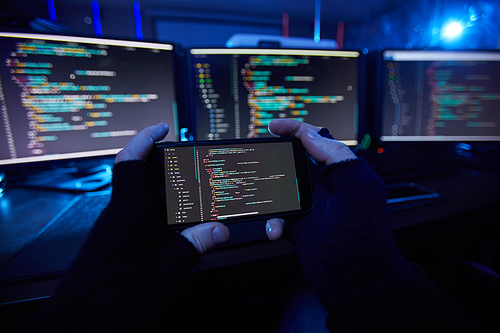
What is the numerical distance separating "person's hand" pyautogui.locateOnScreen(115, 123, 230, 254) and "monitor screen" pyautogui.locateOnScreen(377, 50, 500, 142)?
2.64 ft

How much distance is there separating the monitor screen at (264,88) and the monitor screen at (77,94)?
0.37ft

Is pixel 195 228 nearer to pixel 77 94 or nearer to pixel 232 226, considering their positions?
pixel 232 226

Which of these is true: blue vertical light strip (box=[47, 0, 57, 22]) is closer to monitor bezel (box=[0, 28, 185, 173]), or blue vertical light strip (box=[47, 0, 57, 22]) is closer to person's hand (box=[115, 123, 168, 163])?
monitor bezel (box=[0, 28, 185, 173])

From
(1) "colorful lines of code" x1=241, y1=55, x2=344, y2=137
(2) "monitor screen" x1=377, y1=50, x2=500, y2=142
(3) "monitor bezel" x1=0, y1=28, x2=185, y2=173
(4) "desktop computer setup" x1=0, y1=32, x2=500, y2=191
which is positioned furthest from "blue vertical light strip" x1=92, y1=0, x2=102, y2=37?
(2) "monitor screen" x1=377, y1=50, x2=500, y2=142

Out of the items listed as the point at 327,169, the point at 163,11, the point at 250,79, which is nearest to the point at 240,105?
the point at 250,79

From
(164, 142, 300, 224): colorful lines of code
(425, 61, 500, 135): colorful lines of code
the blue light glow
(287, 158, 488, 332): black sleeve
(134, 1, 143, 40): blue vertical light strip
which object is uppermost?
(134, 1, 143, 40): blue vertical light strip

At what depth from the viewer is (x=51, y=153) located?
662 millimetres

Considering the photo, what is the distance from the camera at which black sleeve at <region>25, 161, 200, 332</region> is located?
303 millimetres

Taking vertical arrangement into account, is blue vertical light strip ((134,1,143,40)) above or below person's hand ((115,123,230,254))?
above

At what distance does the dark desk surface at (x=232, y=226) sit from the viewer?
1.22ft

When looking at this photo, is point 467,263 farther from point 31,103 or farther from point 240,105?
point 31,103

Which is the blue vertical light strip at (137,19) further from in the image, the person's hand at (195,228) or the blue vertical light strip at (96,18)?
the person's hand at (195,228)

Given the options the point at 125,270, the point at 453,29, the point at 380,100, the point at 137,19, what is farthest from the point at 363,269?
the point at 137,19

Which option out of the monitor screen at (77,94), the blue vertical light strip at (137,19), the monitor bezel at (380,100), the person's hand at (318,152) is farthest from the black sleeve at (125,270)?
the blue vertical light strip at (137,19)
